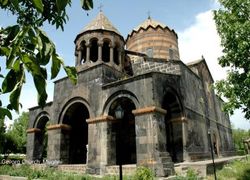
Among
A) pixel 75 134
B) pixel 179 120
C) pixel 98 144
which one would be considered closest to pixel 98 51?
pixel 75 134

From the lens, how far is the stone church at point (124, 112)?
38.7 feet

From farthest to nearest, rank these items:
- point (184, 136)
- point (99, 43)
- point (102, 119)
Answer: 1. point (99, 43)
2. point (184, 136)
3. point (102, 119)

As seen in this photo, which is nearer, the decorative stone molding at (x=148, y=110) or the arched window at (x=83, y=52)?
the decorative stone molding at (x=148, y=110)

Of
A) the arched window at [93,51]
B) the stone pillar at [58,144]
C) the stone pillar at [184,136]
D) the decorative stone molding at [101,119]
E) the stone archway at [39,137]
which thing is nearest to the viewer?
the decorative stone molding at [101,119]

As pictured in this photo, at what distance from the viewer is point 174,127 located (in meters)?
14.7

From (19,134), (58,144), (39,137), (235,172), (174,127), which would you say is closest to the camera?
(235,172)

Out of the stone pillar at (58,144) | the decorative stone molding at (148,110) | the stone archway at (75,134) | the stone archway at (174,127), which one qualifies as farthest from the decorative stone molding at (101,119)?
the stone archway at (174,127)

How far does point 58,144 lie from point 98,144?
3.29m

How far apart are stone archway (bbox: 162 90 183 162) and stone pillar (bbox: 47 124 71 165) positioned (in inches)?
240

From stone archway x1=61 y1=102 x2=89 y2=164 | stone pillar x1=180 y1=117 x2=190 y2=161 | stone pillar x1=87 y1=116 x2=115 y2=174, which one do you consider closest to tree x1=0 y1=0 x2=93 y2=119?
stone pillar x1=87 y1=116 x2=115 y2=174

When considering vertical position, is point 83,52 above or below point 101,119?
above

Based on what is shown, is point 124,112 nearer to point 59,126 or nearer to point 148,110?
point 59,126

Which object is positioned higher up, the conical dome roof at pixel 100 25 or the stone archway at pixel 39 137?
the conical dome roof at pixel 100 25

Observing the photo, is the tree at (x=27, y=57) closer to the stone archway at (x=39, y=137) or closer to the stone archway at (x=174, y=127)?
the stone archway at (x=174, y=127)
